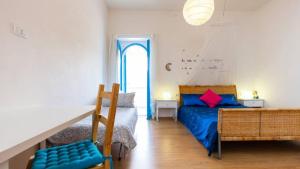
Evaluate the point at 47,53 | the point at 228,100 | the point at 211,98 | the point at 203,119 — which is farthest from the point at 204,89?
the point at 47,53

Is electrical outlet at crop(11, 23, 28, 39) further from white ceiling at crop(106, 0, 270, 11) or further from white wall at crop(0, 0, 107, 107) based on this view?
white ceiling at crop(106, 0, 270, 11)

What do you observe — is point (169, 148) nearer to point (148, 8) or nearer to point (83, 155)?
point (83, 155)

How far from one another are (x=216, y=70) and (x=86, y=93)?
350cm

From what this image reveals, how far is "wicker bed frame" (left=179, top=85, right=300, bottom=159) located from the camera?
2.55 meters

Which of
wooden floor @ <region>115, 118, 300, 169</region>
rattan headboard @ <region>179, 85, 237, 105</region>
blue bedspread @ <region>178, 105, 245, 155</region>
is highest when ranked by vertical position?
rattan headboard @ <region>179, 85, 237, 105</region>

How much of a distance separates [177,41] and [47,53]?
376 centimetres

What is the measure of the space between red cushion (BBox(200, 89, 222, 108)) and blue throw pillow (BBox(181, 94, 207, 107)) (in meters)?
0.10

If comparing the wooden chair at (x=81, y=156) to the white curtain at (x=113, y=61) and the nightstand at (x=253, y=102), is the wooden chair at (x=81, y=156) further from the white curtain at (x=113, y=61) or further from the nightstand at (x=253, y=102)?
the nightstand at (x=253, y=102)

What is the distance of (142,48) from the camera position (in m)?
6.30

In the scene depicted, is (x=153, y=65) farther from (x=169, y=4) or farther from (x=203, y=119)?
(x=203, y=119)

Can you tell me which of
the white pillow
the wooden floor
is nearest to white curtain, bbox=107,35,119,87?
the white pillow

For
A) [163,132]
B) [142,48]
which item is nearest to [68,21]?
[163,132]

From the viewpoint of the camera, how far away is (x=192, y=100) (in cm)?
476

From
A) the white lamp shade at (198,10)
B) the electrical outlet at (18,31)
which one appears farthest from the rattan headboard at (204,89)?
the electrical outlet at (18,31)
